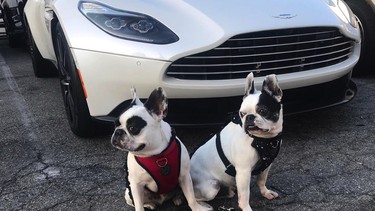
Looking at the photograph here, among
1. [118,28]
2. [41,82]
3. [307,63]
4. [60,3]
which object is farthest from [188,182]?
[41,82]

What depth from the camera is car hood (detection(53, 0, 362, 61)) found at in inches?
120

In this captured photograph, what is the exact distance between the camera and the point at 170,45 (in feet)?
10.0

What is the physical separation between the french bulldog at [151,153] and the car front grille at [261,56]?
737 mm

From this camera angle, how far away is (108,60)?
3107 millimetres

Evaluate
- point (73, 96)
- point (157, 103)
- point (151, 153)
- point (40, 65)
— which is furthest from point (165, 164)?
point (40, 65)

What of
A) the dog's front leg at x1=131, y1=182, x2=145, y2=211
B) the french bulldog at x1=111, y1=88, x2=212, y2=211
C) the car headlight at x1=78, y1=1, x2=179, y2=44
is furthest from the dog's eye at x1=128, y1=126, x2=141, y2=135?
the car headlight at x1=78, y1=1, x2=179, y2=44

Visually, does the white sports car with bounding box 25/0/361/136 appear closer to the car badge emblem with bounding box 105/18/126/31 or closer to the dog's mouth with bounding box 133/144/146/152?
the car badge emblem with bounding box 105/18/126/31

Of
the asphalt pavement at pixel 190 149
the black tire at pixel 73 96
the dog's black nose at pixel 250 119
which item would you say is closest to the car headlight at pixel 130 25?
the black tire at pixel 73 96

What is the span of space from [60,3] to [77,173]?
1.30 metres

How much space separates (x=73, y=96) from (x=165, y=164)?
140 cm

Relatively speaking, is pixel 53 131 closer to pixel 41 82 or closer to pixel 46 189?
pixel 46 189

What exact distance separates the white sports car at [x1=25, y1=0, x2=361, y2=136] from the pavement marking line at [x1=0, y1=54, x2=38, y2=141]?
0.79 meters

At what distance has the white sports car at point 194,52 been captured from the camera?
308cm

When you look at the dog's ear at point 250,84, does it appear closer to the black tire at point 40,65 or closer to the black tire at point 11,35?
the black tire at point 40,65
